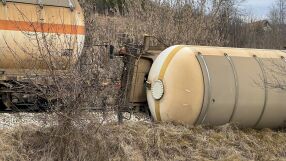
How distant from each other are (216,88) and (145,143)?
1.91 metres

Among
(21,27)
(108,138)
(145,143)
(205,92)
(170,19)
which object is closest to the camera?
(108,138)

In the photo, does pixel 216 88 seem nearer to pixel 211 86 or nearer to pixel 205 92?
pixel 211 86

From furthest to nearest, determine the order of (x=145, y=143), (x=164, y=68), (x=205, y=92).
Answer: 1. (x=164, y=68)
2. (x=205, y=92)
3. (x=145, y=143)

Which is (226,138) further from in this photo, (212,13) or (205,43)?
(212,13)

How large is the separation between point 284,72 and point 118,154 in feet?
13.7

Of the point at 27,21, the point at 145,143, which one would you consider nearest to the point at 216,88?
the point at 145,143

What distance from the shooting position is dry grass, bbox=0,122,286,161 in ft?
21.5

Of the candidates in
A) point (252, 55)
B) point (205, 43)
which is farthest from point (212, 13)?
point (252, 55)

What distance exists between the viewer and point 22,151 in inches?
260

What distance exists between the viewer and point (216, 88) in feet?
28.9

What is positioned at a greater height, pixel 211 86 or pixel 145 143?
pixel 211 86

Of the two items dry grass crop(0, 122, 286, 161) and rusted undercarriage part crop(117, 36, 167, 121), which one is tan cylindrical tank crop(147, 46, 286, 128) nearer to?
dry grass crop(0, 122, 286, 161)

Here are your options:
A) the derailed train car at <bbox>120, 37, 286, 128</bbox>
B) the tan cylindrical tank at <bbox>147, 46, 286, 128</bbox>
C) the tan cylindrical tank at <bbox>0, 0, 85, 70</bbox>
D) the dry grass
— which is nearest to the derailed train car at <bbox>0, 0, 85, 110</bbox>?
the tan cylindrical tank at <bbox>0, 0, 85, 70</bbox>

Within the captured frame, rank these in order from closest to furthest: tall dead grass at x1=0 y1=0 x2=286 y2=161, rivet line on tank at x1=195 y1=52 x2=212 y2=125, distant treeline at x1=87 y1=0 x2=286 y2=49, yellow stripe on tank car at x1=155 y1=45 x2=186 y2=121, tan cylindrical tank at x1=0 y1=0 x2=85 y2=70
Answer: tall dead grass at x1=0 y1=0 x2=286 y2=161 → rivet line on tank at x1=195 y1=52 x2=212 y2=125 → yellow stripe on tank car at x1=155 y1=45 x2=186 y2=121 → tan cylindrical tank at x1=0 y1=0 x2=85 y2=70 → distant treeline at x1=87 y1=0 x2=286 y2=49
